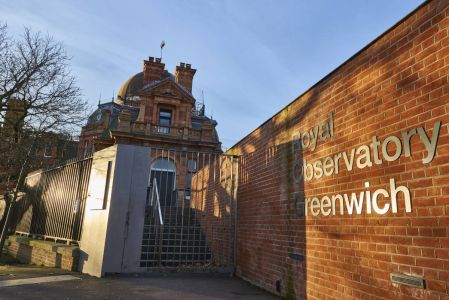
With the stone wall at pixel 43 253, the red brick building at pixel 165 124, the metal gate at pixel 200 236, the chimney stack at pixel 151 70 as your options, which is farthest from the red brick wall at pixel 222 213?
the chimney stack at pixel 151 70

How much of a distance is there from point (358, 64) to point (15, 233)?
1251cm

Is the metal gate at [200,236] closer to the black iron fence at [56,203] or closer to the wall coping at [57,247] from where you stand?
the wall coping at [57,247]

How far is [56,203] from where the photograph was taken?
30.5 feet

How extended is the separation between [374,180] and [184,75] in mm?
27000

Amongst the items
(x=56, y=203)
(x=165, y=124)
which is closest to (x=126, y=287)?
(x=56, y=203)

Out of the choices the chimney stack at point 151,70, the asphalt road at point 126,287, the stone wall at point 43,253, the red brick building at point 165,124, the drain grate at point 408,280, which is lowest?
the asphalt road at point 126,287

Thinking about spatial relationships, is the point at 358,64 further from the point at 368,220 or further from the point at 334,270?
the point at 334,270

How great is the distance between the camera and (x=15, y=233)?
1159 cm

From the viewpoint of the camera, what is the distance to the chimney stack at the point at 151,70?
27.9 m

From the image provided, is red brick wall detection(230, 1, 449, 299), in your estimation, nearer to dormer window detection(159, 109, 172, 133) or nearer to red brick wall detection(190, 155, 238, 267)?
red brick wall detection(190, 155, 238, 267)

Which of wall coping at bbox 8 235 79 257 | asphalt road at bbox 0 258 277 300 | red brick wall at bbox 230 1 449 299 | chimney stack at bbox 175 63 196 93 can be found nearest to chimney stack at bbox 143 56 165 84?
chimney stack at bbox 175 63 196 93

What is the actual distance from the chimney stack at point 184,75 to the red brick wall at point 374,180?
24208mm

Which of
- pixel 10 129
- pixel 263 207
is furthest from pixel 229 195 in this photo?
pixel 10 129

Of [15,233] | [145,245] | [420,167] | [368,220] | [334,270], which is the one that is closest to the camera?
[420,167]
